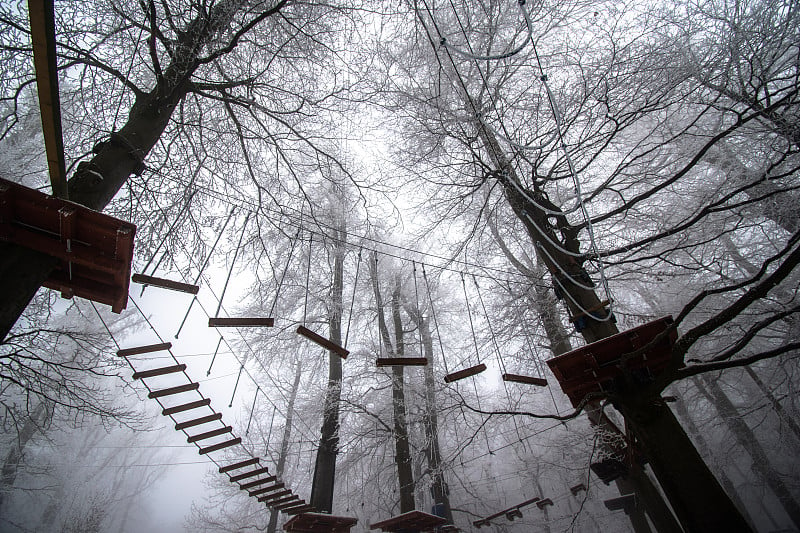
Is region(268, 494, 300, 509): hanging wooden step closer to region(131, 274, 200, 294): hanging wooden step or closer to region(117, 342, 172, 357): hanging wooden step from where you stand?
region(117, 342, 172, 357): hanging wooden step

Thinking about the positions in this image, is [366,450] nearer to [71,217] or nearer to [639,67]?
[71,217]

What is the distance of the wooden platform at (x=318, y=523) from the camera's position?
706 centimetres

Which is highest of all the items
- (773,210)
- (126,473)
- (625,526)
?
(126,473)

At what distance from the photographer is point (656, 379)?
307 cm

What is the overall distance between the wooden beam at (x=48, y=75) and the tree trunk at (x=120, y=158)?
802 millimetres

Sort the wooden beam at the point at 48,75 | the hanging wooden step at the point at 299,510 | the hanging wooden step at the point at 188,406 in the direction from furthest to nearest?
the hanging wooden step at the point at 299,510 → the hanging wooden step at the point at 188,406 → the wooden beam at the point at 48,75

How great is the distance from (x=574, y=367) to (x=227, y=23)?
614cm

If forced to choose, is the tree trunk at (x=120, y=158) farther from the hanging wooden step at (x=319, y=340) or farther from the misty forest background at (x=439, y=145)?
the hanging wooden step at (x=319, y=340)

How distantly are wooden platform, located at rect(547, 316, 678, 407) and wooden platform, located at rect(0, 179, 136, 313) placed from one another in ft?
11.6

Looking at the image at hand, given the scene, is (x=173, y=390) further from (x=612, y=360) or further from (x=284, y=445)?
(x=284, y=445)

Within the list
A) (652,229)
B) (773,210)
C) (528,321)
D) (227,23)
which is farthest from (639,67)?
(227,23)

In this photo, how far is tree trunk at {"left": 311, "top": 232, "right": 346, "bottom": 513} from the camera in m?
8.73

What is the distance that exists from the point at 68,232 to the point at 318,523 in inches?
298

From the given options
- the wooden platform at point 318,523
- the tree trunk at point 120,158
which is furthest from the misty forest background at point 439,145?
the wooden platform at point 318,523
